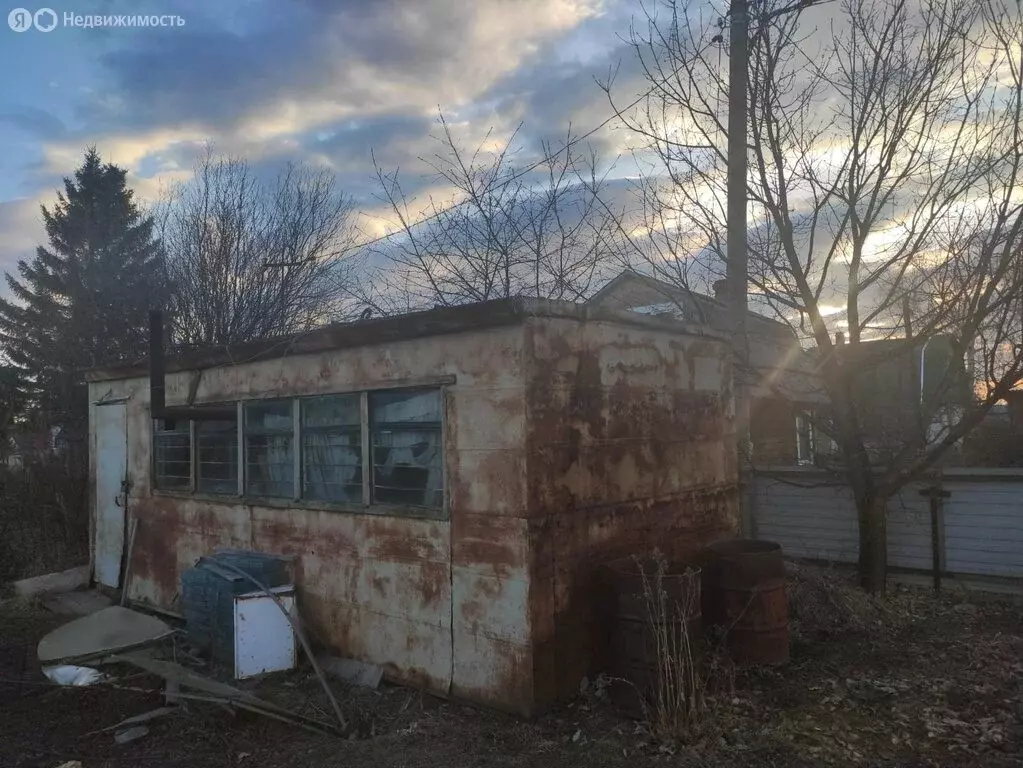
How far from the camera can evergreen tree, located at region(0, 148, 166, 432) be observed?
19.5 meters

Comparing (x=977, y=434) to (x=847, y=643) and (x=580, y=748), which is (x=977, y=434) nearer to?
(x=847, y=643)

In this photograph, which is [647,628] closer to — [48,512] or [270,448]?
[270,448]

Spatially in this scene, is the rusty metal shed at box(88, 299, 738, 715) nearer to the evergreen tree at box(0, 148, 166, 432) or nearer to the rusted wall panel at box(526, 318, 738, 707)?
the rusted wall panel at box(526, 318, 738, 707)

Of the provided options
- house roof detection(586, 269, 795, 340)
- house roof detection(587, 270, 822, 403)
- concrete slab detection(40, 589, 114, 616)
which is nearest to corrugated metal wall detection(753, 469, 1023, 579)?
house roof detection(587, 270, 822, 403)

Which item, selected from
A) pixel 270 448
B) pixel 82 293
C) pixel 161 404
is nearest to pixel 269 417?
pixel 270 448

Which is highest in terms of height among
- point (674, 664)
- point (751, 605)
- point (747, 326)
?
point (747, 326)

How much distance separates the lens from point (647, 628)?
17.0 ft

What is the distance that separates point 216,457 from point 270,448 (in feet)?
3.81

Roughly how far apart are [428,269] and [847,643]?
8127mm

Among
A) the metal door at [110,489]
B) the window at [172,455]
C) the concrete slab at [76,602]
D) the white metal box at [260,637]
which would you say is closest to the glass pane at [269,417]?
the window at [172,455]

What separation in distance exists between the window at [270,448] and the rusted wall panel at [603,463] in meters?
3.07

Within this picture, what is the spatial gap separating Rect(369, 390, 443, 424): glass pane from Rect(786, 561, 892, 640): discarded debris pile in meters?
3.90

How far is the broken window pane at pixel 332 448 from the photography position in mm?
6684

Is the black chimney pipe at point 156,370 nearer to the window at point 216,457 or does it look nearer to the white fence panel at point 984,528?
the window at point 216,457
